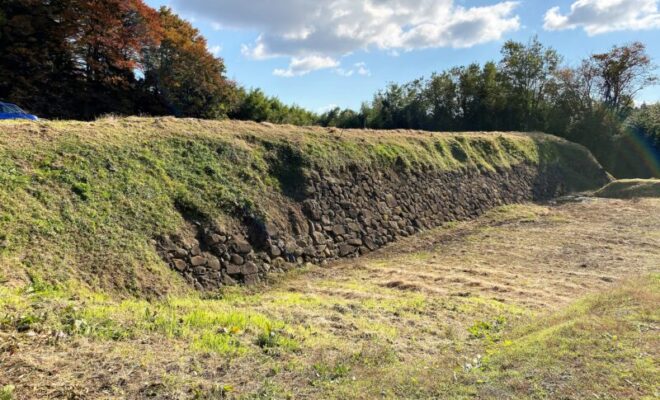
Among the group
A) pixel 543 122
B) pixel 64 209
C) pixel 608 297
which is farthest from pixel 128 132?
pixel 543 122

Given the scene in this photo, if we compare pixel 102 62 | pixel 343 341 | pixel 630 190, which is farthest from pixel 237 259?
pixel 630 190

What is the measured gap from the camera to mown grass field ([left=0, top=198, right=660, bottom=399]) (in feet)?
11.7

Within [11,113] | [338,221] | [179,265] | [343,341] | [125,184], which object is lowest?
[343,341]

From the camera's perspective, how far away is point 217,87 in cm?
2683

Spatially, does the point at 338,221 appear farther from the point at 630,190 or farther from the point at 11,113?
the point at 630,190

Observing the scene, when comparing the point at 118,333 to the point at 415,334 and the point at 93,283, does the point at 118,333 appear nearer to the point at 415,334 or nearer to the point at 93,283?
the point at 93,283

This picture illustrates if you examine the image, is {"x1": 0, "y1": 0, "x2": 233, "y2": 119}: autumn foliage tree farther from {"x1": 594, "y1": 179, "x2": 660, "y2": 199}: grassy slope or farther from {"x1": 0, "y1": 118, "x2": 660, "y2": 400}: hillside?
{"x1": 594, "y1": 179, "x2": 660, "y2": 199}: grassy slope

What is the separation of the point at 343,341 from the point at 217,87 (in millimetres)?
24280

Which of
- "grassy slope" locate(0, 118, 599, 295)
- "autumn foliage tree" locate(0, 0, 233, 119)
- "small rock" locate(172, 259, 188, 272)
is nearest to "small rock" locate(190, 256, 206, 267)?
"small rock" locate(172, 259, 188, 272)

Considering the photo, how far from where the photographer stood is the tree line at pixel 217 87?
20.7m

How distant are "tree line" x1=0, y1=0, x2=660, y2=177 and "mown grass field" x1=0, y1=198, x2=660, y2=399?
11.2m

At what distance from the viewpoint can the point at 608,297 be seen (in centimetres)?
634

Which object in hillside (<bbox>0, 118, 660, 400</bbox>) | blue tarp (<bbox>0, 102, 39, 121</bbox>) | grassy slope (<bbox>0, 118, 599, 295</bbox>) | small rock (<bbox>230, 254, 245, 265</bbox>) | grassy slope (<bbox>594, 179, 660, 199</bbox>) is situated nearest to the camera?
hillside (<bbox>0, 118, 660, 400</bbox>)

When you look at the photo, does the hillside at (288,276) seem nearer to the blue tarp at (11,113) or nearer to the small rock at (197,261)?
the small rock at (197,261)
